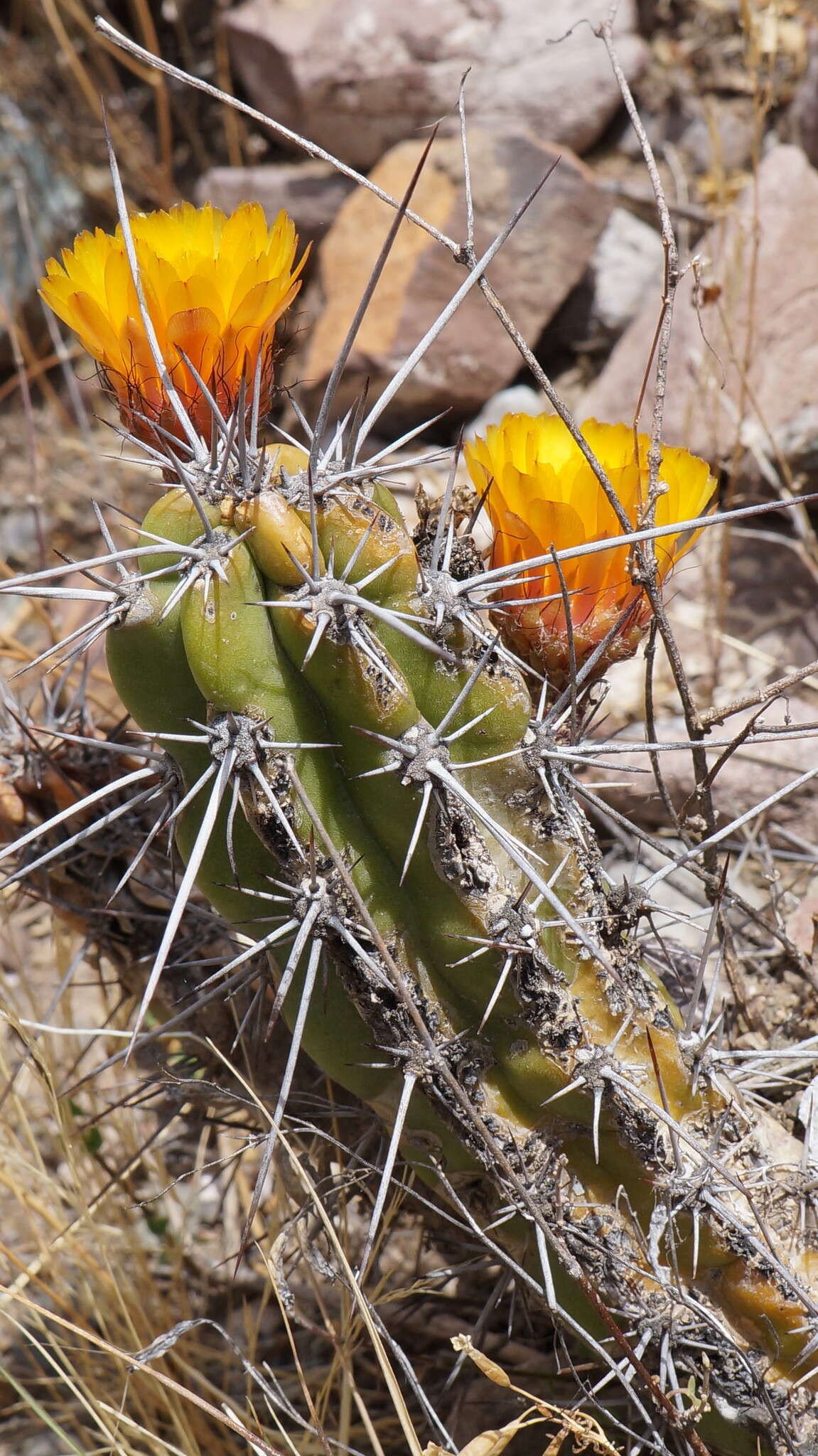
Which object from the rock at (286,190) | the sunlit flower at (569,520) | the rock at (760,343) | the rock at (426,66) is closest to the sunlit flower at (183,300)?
the sunlit flower at (569,520)

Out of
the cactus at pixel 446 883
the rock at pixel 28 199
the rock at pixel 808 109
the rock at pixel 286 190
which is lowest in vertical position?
the cactus at pixel 446 883

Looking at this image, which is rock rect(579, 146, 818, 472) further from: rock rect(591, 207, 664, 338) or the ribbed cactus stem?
the ribbed cactus stem

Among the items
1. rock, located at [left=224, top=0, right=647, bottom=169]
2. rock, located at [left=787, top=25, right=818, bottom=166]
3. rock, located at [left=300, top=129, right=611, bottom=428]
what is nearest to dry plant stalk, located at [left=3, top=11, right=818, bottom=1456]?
rock, located at [left=300, top=129, right=611, bottom=428]

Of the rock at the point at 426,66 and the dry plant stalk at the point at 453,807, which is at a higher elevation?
the rock at the point at 426,66

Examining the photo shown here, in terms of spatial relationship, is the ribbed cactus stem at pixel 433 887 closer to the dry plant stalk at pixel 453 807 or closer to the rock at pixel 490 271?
the dry plant stalk at pixel 453 807

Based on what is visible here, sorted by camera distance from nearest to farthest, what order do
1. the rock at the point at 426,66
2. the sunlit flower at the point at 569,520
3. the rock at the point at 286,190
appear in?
the sunlit flower at the point at 569,520, the rock at the point at 426,66, the rock at the point at 286,190

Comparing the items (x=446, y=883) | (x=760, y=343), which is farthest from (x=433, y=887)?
(x=760, y=343)

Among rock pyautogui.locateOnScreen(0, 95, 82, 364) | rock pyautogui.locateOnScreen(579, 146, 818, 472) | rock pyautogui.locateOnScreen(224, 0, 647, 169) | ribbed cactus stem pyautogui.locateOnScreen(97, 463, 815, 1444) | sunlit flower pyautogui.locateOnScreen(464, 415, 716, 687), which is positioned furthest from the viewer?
rock pyautogui.locateOnScreen(0, 95, 82, 364)
